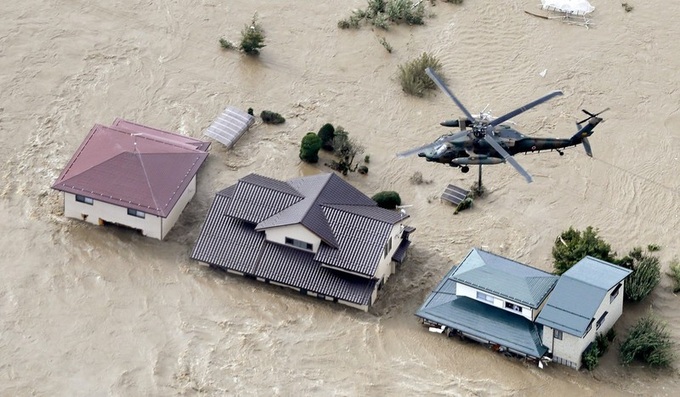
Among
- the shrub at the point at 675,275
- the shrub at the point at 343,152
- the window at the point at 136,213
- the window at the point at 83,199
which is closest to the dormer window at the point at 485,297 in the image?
the shrub at the point at 675,275

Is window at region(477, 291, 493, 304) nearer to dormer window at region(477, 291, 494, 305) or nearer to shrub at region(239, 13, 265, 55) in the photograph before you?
dormer window at region(477, 291, 494, 305)

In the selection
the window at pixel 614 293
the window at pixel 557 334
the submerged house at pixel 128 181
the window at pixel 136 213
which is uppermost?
the window at pixel 614 293

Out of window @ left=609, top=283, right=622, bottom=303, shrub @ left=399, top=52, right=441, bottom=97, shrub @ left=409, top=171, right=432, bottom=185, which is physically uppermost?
shrub @ left=399, top=52, right=441, bottom=97

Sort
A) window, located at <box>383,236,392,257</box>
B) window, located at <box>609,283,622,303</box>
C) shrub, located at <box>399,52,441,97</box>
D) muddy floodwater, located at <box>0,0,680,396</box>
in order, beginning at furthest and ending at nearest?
shrub, located at <box>399,52,441,97</box> < window, located at <box>383,236,392,257</box> < window, located at <box>609,283,622,303</box> < muddy floodwater, located at <box>0,0,680,396</box>

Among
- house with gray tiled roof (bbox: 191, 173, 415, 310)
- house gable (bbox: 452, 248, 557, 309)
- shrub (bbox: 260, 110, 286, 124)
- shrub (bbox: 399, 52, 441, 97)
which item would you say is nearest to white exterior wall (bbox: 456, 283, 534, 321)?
house gable (bbox: 452, 248, 557, 309)

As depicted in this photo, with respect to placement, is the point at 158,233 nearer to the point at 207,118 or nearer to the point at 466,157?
the point at 207,118

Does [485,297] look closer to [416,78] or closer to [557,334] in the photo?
[557,334]

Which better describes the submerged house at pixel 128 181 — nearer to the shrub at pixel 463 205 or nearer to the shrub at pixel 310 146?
the shrub at pixel 310 146
